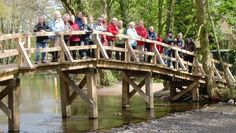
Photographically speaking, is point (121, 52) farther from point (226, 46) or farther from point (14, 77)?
point (226, 46)

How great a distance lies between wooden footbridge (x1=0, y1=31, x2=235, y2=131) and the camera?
16.1m

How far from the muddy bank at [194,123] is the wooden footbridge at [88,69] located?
3135 millimetres

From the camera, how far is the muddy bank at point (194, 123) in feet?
53.0

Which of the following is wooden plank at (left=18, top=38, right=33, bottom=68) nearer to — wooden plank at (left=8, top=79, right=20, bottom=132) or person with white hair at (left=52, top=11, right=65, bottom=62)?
wooden plank at (left=8, top=79, right=20, bottom=132)

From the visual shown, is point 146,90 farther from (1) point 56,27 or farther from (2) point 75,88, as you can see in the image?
(1) point 56,27

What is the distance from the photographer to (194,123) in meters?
17.8

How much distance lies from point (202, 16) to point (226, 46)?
13.9 meters

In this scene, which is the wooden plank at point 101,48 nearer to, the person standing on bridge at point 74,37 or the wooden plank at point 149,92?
the person standing on bridge at point 74,37

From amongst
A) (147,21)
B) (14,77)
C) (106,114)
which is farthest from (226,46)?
(14,77)

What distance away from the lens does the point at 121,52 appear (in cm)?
2194

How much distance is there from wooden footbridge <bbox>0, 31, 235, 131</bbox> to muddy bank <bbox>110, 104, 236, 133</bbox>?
3.14m

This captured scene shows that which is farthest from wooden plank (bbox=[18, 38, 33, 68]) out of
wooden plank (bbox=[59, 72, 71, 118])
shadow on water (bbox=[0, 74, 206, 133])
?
wooden plank (bbox=[59, 72, 71, 118])

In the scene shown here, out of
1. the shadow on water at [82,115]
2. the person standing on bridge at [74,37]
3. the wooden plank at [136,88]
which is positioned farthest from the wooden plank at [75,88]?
the wooden plank at [136,88]

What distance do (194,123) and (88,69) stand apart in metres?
4.72
